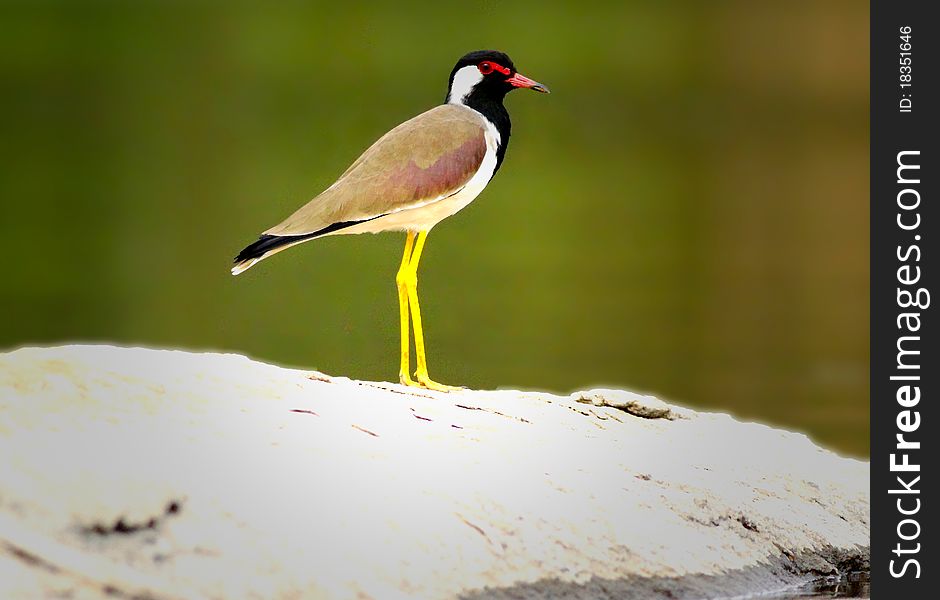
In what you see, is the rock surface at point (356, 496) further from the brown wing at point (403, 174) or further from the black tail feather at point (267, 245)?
the brown wing at point (403, 174)

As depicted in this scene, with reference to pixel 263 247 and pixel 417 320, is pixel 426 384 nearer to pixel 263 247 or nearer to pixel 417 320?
pixel 417 320

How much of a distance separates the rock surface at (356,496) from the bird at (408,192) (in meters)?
0.62

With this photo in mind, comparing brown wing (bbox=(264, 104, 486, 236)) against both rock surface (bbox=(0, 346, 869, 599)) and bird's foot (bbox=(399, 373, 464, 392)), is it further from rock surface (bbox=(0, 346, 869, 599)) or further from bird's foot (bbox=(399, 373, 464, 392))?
rock surface (bbox=(0, 346, 869, 599))

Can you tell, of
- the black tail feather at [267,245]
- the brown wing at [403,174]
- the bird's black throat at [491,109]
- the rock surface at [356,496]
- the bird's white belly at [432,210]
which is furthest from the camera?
the bird's black throat at [491,109]

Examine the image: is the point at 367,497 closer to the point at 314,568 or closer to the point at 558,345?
the point at 314,568

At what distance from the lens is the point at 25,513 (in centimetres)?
365

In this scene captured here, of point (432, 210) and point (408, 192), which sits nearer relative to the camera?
point (408, 192)

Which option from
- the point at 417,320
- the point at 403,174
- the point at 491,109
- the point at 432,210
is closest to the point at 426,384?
the point at 417,320

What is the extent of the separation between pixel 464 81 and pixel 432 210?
0.68m

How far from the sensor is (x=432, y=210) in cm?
564

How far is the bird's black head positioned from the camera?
19.6 ft

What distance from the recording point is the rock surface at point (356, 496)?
366cm

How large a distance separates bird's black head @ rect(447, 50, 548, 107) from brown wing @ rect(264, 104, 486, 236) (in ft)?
0.92

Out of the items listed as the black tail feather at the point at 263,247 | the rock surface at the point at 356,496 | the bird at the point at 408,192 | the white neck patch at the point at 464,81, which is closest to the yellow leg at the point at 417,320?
the bird at the point at 408,192
